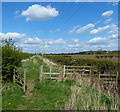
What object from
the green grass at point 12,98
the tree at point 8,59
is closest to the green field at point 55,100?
the green grass at point 12,98

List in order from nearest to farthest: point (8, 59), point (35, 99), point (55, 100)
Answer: point (55, 100), point (35, 99), point (8, 59)

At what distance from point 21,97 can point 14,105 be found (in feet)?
3.59

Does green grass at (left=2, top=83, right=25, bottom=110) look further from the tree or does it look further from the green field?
the tree

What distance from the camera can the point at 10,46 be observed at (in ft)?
35.6

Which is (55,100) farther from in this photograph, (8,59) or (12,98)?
(8,59)

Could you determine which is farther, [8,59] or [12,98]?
[8,59]

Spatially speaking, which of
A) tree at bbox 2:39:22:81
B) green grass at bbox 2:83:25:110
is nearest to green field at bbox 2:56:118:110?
green grass at bbox 2:83:25:110

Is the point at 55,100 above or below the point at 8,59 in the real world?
below

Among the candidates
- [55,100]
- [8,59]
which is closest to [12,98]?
[55,100]

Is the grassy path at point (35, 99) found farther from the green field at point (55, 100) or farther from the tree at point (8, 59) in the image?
the tree at point (8, 59)

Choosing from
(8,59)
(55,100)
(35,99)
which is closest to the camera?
(55,100)

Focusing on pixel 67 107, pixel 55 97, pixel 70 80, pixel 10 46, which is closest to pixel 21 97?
pixel 55 97

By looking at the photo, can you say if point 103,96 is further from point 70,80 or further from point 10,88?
point 10,88

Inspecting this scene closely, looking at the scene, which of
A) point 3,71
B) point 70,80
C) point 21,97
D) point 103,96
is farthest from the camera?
point 70,80
